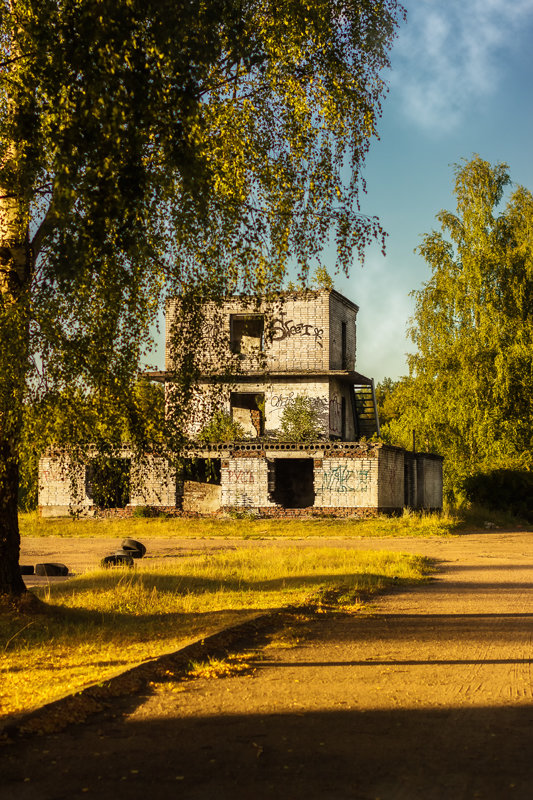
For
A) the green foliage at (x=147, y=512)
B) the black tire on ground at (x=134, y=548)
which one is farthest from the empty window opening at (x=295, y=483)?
the black tire on ground at (x=134, y=548)

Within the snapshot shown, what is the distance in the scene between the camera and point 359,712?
6160 mm

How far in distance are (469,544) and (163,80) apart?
21.3m

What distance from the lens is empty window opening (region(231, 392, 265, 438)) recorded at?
44.9 meters

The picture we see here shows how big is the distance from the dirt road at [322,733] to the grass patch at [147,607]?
967 mm

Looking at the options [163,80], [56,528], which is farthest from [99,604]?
[56,528]

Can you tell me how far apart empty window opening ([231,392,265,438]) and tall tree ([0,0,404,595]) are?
34.2m

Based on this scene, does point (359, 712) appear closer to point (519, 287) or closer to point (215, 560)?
point (215, 560)

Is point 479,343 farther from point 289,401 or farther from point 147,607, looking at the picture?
point 147,607

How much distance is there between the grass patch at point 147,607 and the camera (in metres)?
7.66

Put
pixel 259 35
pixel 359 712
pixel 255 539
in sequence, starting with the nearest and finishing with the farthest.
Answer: pixel 359 712 → pixel 259 35 → pixel 255 539

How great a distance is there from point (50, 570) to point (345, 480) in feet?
68.3

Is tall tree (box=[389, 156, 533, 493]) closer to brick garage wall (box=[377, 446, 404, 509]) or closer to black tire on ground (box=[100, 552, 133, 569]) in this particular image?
brick garage wall (box=[377, 446, 404, 509])

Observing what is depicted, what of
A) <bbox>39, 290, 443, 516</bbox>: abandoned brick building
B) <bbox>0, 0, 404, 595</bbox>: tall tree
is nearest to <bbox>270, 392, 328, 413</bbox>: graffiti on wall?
<bbox>39, 290, 443, 516</bbox>: abandoned brick building

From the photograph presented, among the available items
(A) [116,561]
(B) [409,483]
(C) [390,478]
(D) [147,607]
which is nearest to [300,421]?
(B) [409,483]
